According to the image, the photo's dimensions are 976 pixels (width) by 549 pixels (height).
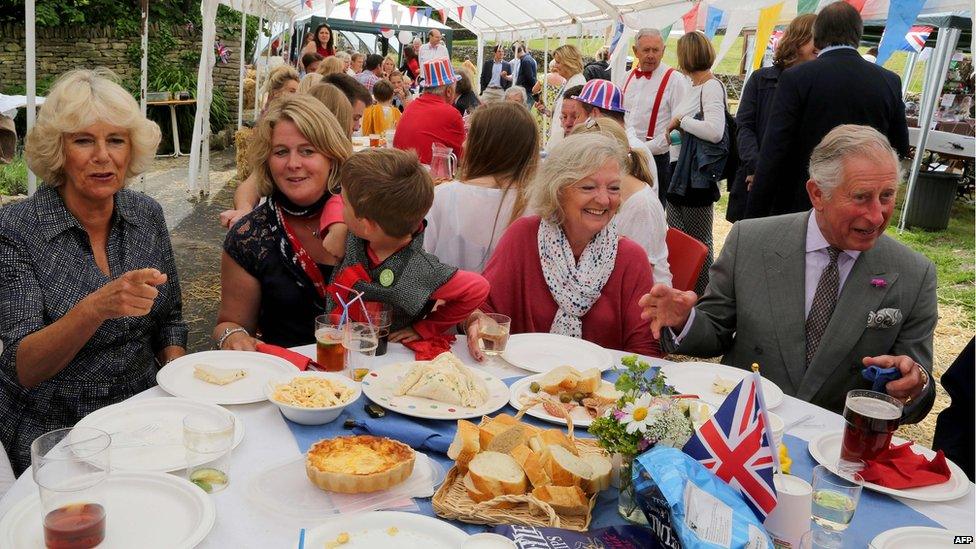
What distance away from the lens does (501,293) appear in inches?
124

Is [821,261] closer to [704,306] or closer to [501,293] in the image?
[704,306]

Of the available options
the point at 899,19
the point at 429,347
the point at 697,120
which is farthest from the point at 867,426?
the point at 697,120

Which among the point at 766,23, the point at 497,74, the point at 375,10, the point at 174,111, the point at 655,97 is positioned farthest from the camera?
the point at 375,10

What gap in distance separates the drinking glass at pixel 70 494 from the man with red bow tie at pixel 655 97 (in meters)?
6.39

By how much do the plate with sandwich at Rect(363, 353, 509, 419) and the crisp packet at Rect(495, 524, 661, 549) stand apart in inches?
23.1

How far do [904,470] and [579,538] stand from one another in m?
0.92

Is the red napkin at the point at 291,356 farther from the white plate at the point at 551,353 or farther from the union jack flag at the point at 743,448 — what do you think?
the union jack flag at the point at 743,448

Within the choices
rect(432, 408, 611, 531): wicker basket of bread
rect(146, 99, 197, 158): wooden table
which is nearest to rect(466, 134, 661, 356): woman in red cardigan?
rect(432, 408, 611, 531): wicker basket of bread

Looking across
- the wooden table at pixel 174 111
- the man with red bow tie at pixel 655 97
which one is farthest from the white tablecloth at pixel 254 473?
the wooden table at pixel 174 111

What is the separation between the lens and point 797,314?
273 centimetres

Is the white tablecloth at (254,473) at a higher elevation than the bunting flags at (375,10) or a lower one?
lower

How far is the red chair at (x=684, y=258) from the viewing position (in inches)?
146

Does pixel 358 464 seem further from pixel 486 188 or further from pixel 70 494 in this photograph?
pixel 486 188

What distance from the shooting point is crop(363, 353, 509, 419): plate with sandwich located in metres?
2.02
